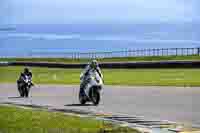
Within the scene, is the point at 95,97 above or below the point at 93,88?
below

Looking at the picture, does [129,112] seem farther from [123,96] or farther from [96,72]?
[123,96]

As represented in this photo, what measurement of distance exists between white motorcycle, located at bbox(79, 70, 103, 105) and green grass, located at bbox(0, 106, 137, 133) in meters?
4.91

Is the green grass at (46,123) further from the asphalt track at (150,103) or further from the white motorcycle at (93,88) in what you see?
the white motorcycle at (93,88)

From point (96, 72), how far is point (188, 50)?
53955 mm

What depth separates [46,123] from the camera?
16250 mm

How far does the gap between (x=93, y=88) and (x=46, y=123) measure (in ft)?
27.7

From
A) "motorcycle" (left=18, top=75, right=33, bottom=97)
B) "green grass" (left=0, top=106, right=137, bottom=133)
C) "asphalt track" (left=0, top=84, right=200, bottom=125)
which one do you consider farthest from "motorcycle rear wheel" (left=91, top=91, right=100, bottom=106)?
"motorcycle" (left=18, top=75, right=33, bottom=97)

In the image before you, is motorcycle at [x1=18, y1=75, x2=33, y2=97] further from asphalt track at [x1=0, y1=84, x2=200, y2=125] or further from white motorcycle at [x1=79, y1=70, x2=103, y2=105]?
white motorcycle at [x1=79, y1=70, x2=103, y2=105]

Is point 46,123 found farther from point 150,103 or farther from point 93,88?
point 93,88

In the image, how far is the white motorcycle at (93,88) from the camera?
24.3 m

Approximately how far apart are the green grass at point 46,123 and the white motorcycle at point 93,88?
4906 millimetres

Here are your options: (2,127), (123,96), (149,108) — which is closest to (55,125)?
(2,127)

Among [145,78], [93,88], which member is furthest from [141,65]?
[93,88]

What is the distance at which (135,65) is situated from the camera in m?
61.1
